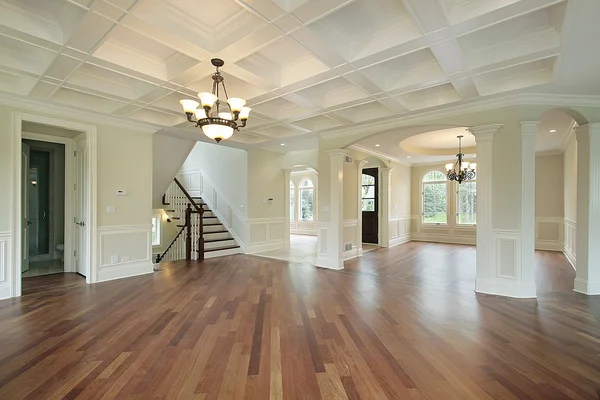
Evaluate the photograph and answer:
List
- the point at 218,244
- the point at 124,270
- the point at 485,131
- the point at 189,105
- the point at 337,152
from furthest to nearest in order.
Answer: the point at 218,244, the point at 337,152, the point at 124,270, the point at 485,131, the point at 189,105

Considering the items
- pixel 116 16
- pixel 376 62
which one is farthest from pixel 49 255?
pixel 376 62

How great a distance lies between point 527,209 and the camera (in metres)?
4.20

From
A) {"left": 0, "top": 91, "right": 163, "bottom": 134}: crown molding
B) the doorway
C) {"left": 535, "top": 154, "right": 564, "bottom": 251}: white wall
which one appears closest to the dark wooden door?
{"left": 535, "top": 154, "right": 564, "bottom": 251}: white wall

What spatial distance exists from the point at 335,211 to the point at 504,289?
3.10m

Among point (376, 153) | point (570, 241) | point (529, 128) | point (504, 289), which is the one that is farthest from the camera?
point (376, 153)

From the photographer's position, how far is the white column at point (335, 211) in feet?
20.2

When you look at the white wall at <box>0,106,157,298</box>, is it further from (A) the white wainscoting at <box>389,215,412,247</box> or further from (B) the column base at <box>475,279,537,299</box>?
(A) the white wainscoting at <box>389,215,412,247</box>

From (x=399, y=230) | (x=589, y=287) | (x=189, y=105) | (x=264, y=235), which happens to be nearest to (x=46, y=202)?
(x=264, y=235)

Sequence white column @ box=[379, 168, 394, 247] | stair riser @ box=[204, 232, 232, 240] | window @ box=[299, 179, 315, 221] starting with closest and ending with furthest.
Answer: stair riser @ box=[204, 232, 232, 240], white column @ box=[379, 168, 394, 247], window @ box=[299, 179, 315, 221]

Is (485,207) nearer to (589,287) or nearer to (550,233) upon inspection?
(589,287)

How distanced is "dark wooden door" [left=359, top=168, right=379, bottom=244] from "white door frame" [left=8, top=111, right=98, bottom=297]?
714cm

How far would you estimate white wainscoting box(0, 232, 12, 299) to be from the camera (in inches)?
164

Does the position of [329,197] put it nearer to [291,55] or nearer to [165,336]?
[291,55]

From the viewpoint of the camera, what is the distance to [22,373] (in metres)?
2.31
